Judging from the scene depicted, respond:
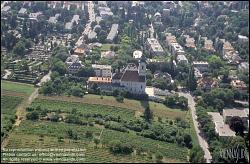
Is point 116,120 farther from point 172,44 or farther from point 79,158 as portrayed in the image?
point 172,44

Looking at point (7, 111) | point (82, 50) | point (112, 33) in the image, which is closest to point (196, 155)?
point (7, 111)

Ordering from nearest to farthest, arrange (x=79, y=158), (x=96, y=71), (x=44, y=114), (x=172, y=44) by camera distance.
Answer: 1. (x=79, y=158)
2. (x=44, y=114)
3. (x=96, y=71)
4. (x=172, y=44)

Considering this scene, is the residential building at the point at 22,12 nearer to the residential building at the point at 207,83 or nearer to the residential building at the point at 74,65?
the residential building at the point at 74,65

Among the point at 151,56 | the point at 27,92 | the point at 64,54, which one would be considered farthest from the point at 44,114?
the point at 151,56

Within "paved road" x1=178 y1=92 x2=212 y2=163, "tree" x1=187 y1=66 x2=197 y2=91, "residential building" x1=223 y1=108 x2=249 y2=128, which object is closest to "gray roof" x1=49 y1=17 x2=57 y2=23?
"tree" x1=187 y1=66 x2=197 y2=91

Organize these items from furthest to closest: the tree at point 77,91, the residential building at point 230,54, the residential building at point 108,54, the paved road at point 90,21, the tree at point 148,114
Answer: the paved road at point 90,21, the residential building at point 230,54, the residential building at point 108,54, the tree at point 77,91, the tree at point 148,114

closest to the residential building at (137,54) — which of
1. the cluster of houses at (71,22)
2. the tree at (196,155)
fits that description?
the cluster of houses at (71,22)

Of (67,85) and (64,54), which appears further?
(64,54)
